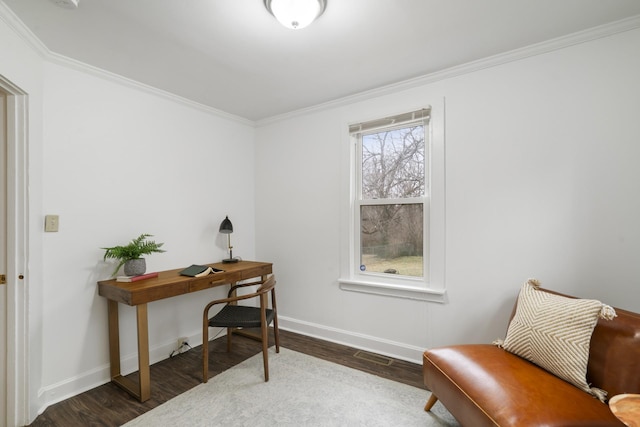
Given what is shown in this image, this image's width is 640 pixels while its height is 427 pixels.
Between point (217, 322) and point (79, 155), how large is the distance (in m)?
1.62


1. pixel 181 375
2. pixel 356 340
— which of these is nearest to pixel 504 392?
pixel 356 340

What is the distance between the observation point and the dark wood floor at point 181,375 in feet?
5.96

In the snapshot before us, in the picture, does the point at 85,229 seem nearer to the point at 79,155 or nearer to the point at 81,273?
the point at 81,273

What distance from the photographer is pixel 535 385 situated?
1.36m

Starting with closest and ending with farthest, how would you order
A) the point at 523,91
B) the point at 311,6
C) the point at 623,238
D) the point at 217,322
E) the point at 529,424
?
the point at 529,424
the point at 311,6
the point at 623,238
the point at 523,91
the point at 217,322

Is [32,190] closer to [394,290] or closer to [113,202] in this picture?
[113,202]

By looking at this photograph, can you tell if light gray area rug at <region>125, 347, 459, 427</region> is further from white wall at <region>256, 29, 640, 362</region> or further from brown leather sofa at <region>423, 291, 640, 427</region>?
white wall at <region>256, 29, 640, 362</region>

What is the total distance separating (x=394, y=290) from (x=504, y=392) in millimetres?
1262

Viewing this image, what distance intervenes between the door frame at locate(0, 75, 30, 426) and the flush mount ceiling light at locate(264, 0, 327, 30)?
1.60 meters

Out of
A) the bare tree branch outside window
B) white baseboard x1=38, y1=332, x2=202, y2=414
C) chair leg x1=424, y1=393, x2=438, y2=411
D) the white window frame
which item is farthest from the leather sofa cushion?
white baseboard x1=38, y1=332, x2=202, y2=414

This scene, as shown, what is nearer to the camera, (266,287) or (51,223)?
(51,223)

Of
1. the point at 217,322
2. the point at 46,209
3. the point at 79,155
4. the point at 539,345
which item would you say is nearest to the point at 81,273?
the point at 46,209

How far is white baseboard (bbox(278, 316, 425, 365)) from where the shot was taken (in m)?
2.47

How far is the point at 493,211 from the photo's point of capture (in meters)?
2.16
